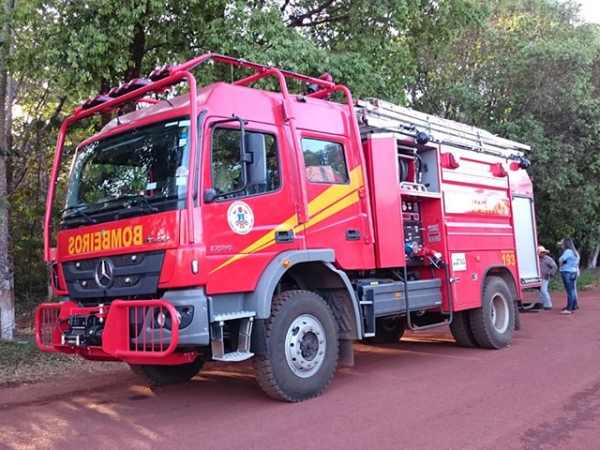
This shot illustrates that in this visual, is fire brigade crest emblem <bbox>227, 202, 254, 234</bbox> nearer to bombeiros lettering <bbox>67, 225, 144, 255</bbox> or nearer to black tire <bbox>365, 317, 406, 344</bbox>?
bombeiros lettering <bbox>67, 225, 144, 255</bbox>

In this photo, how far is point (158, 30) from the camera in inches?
385

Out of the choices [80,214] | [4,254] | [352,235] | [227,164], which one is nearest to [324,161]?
[352,235]

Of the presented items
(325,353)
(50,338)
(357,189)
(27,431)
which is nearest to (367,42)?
(357,189)

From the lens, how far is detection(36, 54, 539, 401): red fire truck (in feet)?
17.1

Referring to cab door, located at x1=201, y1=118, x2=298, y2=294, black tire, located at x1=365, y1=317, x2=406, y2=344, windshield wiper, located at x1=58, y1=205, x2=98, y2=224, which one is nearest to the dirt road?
black tire, located at x1=365, y1=317, x2=406, y2=344

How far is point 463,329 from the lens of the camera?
8844mm

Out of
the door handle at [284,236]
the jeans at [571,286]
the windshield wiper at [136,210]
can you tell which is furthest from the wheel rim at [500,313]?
the windshield wiper at [136,210]

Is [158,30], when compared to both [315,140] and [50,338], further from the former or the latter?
[50,338]

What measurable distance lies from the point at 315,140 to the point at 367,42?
4992 mm

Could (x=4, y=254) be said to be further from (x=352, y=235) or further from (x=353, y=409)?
(x=353, y=409)

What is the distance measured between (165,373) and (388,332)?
4.03 metres

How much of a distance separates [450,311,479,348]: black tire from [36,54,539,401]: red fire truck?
39.3 inches

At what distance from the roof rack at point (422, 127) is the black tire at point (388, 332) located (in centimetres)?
290

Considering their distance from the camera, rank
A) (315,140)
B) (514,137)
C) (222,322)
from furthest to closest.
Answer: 1. (514,137)
2. (315,140)
3. (222,322)
